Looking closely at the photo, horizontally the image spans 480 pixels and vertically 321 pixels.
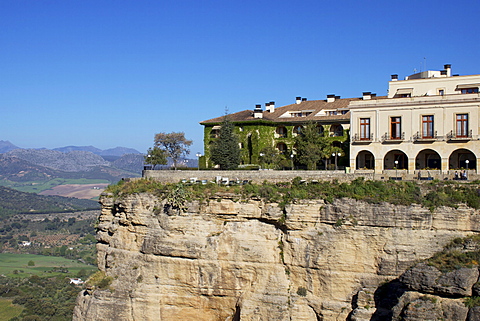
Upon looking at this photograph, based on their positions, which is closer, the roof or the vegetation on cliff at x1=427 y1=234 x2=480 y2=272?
the vegetation on cliff at x1=427 y1=234 x2=480 y2=272

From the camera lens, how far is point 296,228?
1676 inches

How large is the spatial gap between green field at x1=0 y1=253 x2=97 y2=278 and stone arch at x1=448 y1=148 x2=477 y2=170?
4058 inches

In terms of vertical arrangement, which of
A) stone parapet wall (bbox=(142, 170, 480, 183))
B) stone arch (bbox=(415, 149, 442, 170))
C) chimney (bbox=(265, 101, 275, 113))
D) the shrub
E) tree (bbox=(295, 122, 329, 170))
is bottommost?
the shrub

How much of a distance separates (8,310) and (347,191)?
78.8m

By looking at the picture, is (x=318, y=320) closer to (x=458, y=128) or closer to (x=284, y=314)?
(x=284, y=314)

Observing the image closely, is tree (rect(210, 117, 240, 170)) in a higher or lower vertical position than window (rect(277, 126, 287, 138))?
lower

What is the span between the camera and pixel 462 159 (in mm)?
50000

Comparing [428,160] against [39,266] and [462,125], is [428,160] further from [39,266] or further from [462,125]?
[39,266]

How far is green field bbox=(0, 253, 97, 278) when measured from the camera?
136750mm

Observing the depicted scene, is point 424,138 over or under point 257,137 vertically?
under

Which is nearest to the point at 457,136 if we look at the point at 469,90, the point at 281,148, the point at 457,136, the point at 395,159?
the point at 457,136

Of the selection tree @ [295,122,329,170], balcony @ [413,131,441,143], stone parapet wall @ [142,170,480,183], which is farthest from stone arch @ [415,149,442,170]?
tree @ [295,122,329,170]

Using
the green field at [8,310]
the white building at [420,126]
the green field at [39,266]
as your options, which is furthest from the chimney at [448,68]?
the green field at [39,266]

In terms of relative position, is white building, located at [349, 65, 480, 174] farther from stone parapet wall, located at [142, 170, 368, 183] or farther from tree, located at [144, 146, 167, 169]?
tree, located at [144, 146, 167, 169]
